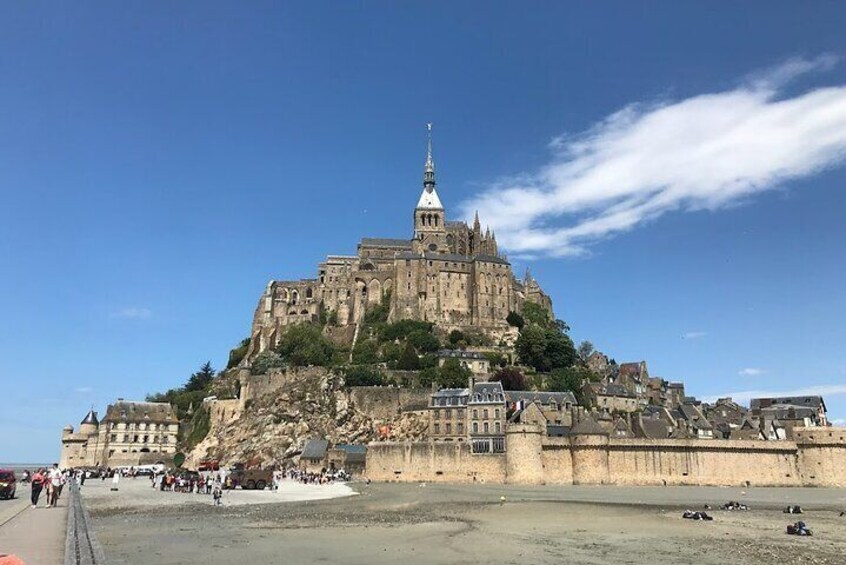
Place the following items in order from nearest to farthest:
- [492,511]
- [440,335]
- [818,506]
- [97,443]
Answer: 1. [492,511]
2. [818,506]
3. [97,443]
4. [440,335]

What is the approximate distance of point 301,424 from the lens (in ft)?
218

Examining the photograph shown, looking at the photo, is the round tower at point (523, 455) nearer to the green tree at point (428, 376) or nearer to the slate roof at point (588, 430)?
A: the slate roof at point (588, 430)

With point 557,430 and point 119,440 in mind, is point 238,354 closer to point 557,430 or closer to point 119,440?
point 119,440

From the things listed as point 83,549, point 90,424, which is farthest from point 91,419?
point 83,549

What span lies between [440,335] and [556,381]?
18.1 meters

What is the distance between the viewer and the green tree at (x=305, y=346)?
263 ft

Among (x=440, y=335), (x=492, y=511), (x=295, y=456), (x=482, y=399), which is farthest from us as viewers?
(x=440, y=335)

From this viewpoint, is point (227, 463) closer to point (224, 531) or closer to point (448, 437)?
point (448, 437)

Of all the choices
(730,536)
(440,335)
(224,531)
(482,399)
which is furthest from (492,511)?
(440,335)

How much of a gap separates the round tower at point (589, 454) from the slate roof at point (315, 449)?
23181mm

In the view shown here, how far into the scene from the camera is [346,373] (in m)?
72.0

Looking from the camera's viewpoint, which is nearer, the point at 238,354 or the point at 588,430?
the point at 588,430

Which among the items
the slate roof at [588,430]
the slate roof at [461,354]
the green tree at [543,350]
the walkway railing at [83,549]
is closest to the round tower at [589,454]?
the slate roof at [588,430]

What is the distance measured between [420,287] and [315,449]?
33.9 metres
